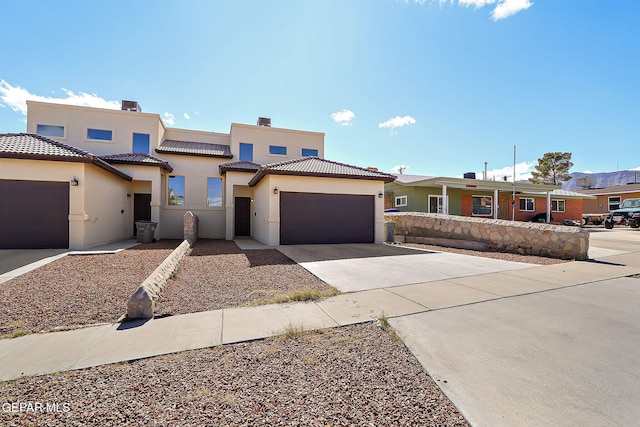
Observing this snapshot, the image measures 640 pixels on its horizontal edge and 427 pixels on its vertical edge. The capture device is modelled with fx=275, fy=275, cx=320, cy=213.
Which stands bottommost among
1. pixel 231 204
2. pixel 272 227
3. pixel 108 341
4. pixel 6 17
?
pixel 108 341

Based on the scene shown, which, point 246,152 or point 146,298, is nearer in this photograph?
point 146,298

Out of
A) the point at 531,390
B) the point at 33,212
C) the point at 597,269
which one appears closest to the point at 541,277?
the point at 597,269

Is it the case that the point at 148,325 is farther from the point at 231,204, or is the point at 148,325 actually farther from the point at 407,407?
the point at 231,204

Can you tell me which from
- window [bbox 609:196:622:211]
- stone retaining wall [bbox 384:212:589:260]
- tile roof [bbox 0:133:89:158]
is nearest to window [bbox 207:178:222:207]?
tile roof [bbox 0:133:89:158]

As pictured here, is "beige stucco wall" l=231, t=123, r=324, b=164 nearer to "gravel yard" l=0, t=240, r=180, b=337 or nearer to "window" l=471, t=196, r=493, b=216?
"gravel yard" l=0, t=240, r=180, b=337

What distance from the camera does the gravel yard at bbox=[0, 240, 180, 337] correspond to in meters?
4.36

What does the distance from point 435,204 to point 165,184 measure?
64.0ft

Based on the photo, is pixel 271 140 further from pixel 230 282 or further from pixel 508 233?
pixel 508 233

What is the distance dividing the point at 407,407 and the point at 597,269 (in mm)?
9244

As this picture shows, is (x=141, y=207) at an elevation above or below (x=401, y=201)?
below

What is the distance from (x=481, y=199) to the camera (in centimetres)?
2386

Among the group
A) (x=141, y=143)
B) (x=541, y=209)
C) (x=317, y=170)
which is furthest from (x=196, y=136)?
(x=541, y=209)

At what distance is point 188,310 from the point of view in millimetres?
4758

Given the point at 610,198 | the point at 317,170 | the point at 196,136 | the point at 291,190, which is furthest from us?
the point at 610,198
